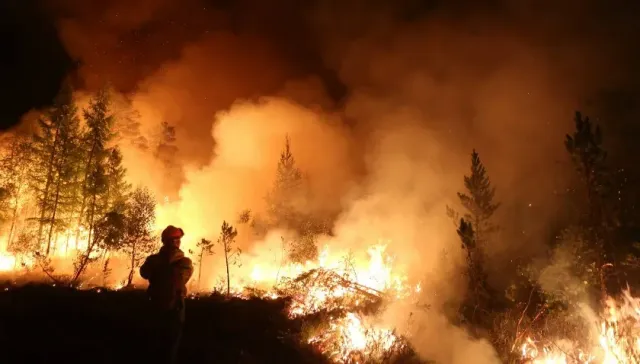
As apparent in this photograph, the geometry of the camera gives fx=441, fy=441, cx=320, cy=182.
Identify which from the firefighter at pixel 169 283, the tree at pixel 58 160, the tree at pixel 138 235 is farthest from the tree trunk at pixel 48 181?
the firefighter at pixel 169 283

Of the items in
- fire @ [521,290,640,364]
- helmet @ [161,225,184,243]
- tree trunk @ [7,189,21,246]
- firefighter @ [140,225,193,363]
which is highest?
tree trunk @ [7,189,21,246]

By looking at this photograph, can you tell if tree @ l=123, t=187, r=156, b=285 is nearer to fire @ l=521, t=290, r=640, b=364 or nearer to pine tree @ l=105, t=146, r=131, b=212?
pine tree @ l=105, t=146, r=131, b=212

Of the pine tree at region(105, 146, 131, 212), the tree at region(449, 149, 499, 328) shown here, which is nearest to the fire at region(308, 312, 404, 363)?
the pine tree at region(105, 146, 131, 212)

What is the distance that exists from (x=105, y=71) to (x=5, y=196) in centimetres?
1374

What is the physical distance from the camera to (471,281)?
2867cm

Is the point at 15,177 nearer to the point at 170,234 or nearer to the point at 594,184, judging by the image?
the point at 170,234

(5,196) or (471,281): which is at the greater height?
(5,196)

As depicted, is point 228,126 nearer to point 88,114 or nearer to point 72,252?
point 88,114

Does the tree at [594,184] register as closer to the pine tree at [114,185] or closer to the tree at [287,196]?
the tree at [287,196]

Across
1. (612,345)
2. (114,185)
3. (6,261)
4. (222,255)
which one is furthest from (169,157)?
(612,345)

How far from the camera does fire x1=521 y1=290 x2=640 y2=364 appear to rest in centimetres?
780

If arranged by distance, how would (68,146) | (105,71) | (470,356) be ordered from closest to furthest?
(470,356) → (68,146) → (105,71)

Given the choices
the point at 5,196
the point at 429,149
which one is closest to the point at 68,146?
the point at 5,196

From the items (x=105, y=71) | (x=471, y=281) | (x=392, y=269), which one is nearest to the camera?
(x=392, y=269)
